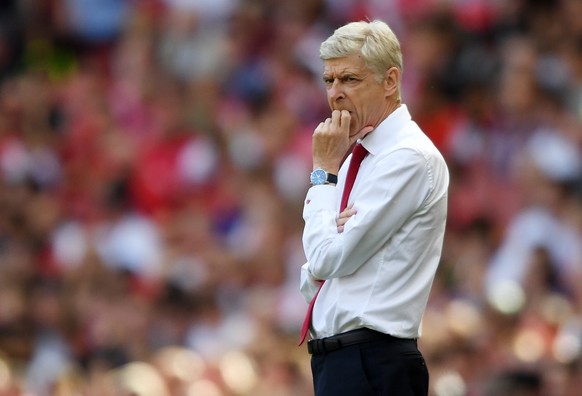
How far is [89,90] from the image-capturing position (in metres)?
12.2

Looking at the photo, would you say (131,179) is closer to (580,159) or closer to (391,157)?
(580,159)

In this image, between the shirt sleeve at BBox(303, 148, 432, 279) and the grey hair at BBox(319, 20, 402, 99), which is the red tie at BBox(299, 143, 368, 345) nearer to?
the shirt sleeve at BBox(303, 148, 432, 279)

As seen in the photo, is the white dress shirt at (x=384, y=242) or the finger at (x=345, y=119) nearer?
the white dress shirt at (x=384, y=242)

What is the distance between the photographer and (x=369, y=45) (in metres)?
4.62

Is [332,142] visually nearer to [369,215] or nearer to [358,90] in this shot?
[358,90]

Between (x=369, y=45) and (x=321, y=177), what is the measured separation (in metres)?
0.43

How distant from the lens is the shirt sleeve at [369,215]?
448cm

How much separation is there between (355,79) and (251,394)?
3632mm

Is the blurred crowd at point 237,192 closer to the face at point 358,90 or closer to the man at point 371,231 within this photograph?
the man at point 371,231

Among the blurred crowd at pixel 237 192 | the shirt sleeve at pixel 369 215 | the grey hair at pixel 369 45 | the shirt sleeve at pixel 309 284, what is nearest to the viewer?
the shirt sleeve at pixel 369 215

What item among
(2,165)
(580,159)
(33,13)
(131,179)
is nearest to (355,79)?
(580,159)

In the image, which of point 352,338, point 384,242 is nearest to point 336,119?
point 384,242

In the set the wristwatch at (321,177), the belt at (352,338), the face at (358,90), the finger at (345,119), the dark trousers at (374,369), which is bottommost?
the dark trousers at (374,369)

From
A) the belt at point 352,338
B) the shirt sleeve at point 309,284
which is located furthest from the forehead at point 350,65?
the belt at point 352,338
